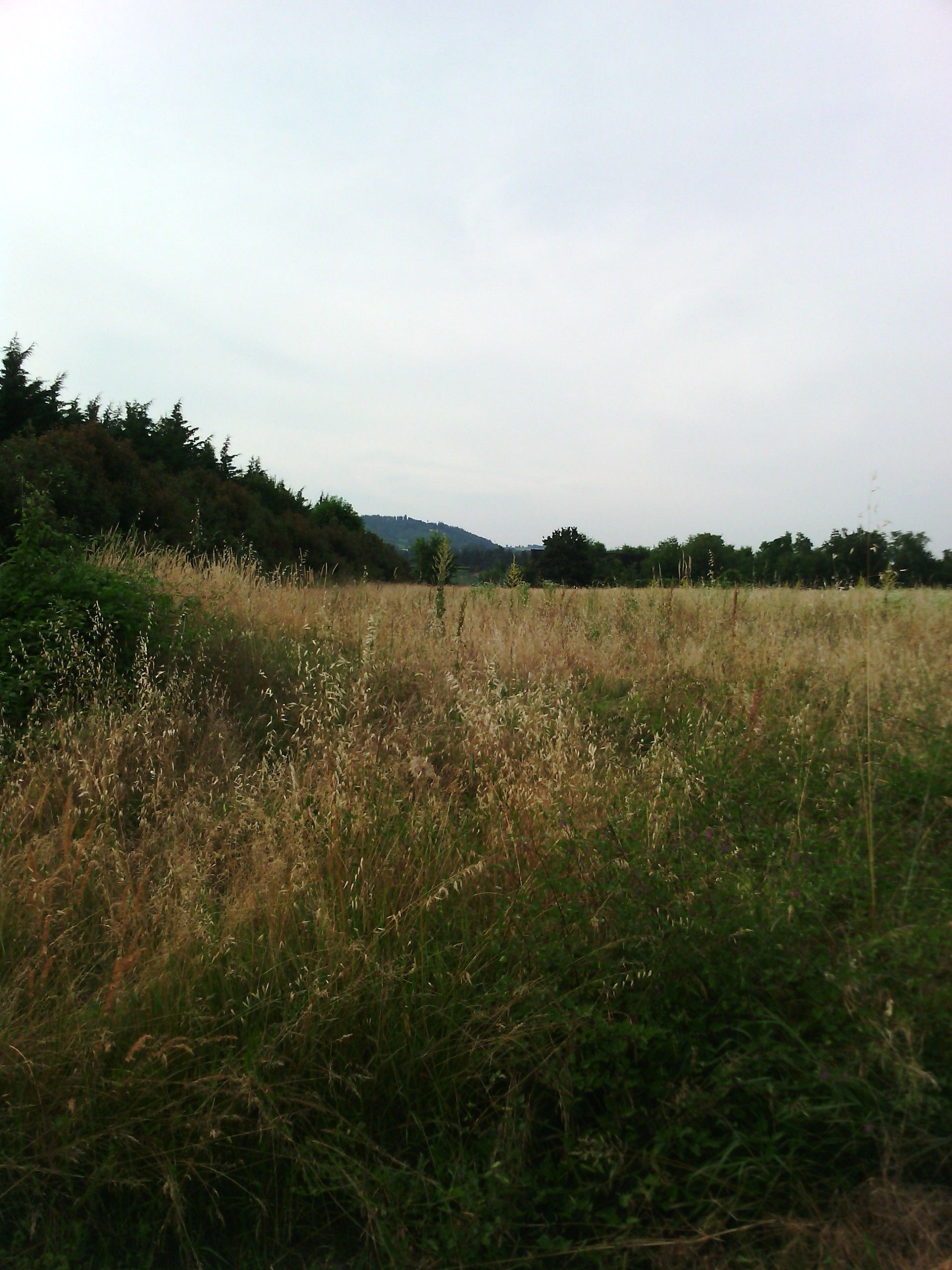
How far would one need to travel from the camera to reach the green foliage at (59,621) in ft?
14.7

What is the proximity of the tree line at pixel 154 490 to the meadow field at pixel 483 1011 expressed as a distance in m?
4.06

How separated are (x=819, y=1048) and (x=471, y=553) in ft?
126

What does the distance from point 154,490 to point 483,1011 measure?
1481 cm

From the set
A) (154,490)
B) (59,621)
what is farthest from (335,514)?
(59,621)

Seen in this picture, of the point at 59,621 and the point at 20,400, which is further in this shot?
the point at 20,400

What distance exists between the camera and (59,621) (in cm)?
476

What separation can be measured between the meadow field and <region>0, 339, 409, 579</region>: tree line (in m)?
4.06

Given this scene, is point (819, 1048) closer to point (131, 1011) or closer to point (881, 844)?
point (881, 844)

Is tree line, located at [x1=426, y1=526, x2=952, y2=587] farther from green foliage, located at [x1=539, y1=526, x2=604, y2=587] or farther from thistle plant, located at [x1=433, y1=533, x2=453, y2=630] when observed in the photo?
green foliage, located at [x1=539, y1=526, x2=604, y2=587]

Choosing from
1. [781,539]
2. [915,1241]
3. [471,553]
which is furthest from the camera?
[471,553]

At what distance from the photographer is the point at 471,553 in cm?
3994

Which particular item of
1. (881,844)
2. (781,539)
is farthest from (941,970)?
(781,539)

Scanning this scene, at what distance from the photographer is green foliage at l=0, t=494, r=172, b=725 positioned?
4.48m

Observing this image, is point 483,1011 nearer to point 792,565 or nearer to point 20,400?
point 792,565
